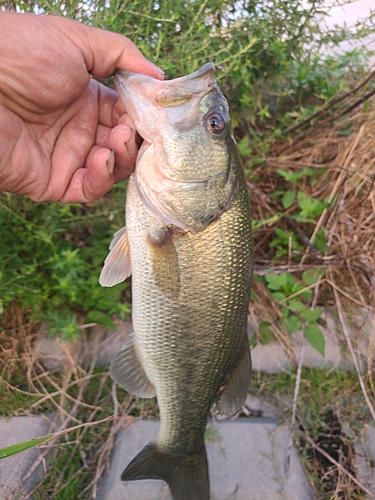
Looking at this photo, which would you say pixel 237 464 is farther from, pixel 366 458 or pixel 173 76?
pixel 173 76

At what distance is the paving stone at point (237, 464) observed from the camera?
6.47 feet

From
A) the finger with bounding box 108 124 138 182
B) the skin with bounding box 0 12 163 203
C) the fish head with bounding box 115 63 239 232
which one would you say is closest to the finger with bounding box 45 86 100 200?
the skin with bounding box 0 12 163 203

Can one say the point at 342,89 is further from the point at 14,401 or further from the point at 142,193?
the point at 14,401

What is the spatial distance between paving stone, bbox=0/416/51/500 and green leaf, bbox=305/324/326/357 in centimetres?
161

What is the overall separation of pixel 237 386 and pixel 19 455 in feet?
4.17

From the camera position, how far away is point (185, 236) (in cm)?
148

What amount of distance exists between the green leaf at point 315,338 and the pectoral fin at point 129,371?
1.09 meters

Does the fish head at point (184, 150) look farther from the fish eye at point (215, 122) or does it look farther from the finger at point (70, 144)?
the finger at point (70, 144)

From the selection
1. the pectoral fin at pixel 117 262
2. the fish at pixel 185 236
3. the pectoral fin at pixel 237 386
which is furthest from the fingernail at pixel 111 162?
the pectoral fin at pixel 237 386

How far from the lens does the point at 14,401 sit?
7.29 feet

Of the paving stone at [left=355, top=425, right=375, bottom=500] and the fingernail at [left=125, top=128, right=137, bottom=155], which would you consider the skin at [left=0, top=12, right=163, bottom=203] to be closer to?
the fingernail at [left=125, top=128, right=137, bottom=155]

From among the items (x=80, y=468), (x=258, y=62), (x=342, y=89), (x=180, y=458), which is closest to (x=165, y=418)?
(x=180, y=458)

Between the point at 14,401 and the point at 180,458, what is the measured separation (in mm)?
1128

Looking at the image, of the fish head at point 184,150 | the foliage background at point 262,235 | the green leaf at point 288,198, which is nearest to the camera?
the fish head at point 184,150
